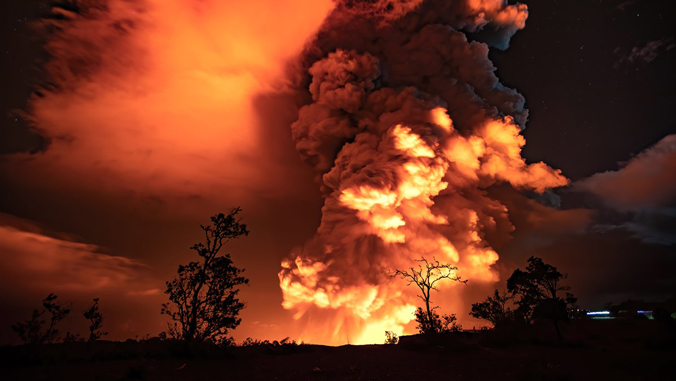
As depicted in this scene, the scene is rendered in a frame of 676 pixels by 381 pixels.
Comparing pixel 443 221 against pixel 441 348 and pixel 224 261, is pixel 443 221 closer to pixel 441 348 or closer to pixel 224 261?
pixel 441 348

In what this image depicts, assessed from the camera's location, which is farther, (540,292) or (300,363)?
(540,292)

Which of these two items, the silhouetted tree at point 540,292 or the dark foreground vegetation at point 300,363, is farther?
the silhouetted tree at point 540,292

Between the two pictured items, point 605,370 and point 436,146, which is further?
point 436,146

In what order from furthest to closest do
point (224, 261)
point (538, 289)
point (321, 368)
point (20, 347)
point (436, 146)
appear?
point (436, 146)
point (538, 289)
point (224, 261)
point (321, 368)
point (20, 347)

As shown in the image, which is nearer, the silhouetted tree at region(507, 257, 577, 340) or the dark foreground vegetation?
the dark foreground vegetation

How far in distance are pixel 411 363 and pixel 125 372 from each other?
9.46 metres

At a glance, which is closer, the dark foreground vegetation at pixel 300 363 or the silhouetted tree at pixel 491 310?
the dark foreground vegetation at pixel 300 363

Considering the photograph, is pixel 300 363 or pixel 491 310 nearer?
pixel 300 363

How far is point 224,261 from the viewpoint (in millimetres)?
16531

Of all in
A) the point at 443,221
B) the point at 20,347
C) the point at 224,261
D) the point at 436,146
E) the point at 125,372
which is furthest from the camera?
the point at 443,221

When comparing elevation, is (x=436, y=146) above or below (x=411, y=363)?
above

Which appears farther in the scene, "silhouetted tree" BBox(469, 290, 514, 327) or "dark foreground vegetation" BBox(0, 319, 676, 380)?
"silhouetted tree" BBox(469, 290, 514, 327)

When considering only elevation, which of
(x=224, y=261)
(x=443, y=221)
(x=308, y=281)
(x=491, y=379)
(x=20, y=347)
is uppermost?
(x=443, y=221)

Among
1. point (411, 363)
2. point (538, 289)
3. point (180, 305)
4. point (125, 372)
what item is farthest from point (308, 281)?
point (125, 372)
